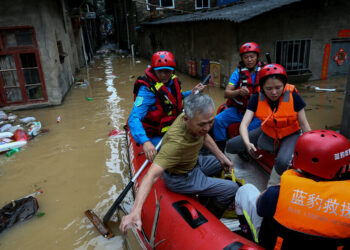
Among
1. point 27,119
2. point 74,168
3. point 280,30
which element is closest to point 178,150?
point 74,168

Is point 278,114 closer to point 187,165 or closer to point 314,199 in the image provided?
point 187,165

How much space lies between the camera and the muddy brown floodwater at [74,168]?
134 inches

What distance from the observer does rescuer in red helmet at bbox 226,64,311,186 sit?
290cm

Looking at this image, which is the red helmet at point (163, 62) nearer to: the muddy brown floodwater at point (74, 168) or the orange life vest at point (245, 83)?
the orange life vest at point (245, 83)

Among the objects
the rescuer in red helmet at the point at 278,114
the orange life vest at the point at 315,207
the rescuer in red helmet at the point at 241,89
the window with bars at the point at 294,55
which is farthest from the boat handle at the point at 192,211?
the window with bars at the point at 294,55

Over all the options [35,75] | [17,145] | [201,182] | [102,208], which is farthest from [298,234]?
[35,75]

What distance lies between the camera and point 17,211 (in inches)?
146

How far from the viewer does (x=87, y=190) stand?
430 cm

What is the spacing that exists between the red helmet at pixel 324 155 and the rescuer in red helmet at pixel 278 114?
4.23 ft

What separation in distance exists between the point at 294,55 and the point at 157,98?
8891mm

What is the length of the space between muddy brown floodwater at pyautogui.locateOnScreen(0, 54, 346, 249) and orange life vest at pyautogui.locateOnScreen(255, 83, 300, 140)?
2272 mm

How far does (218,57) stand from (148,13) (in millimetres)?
11796

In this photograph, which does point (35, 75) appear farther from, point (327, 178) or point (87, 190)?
point (327, 178)

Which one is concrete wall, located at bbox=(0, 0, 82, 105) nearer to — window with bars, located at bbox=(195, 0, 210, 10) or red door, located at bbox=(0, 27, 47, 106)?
red door, located at bbox=(0, 27, 47, 106)
